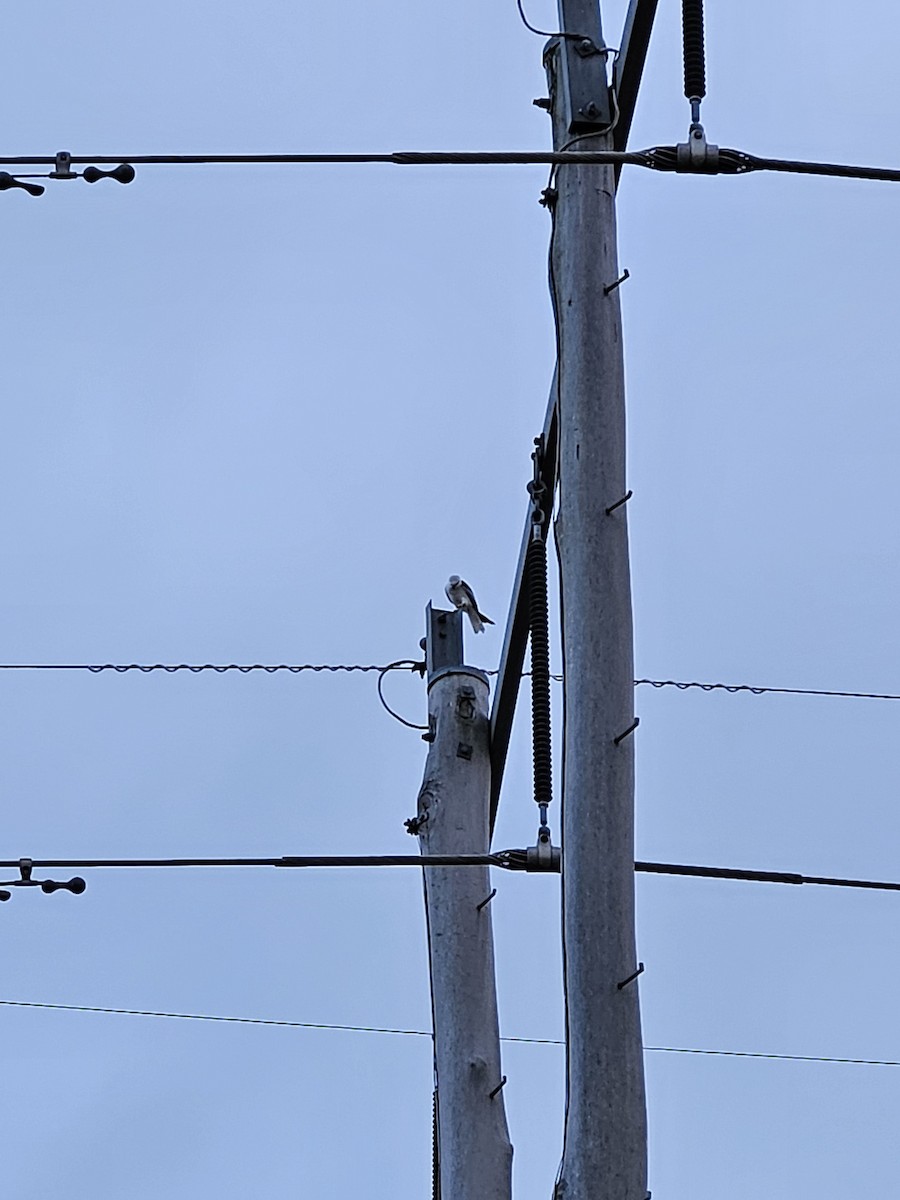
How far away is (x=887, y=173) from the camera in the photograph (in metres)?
5.85

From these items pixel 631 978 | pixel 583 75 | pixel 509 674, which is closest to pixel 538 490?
pixel 509 674

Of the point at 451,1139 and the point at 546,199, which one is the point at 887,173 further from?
the point at 451,1139

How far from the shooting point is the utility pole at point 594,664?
5660 mm

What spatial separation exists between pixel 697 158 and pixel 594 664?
4.65 ft

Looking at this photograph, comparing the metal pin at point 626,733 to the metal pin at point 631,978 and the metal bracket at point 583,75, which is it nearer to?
the metal pin at point 631,978

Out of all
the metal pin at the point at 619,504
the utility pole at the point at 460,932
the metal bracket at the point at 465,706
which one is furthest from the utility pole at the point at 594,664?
the metal bracket at the point at 465,706

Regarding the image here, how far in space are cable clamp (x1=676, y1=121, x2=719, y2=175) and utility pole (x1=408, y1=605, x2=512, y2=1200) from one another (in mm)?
2954

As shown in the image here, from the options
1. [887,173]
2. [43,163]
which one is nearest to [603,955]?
[887,173]

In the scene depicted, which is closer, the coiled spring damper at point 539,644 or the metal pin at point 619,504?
the metal pin at point 619,504

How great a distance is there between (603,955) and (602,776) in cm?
48

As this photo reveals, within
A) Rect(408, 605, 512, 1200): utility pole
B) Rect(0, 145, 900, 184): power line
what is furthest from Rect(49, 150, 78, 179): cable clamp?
Rect(408, 605, 512, 1200): utility pole

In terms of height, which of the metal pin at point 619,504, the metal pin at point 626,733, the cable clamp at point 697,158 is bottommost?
the metal pin at point 626,733

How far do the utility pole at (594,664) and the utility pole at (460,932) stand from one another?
82.2 inches

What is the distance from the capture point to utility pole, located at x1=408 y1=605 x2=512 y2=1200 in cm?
777
